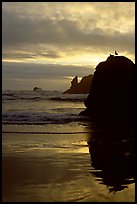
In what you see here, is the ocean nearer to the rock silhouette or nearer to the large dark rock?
the large dark rock

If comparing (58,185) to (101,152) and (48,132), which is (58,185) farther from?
(48,132)

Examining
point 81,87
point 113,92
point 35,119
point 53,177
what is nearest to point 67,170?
point 53,177

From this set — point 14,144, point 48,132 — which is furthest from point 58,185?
point 48,132

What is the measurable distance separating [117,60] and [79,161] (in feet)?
66.5

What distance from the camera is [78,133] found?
19344 mm

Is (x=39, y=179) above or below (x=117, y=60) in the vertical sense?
below

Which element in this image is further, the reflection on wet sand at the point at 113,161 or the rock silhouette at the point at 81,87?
the rock silhouette at the point at 81,87

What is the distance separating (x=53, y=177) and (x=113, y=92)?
2043 cm

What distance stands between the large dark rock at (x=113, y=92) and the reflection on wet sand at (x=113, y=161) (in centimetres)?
1116

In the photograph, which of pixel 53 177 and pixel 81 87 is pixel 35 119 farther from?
pixel 81 87

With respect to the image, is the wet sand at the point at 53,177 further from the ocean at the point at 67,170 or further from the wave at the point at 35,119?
the wave at the point at 35,119

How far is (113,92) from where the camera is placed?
2897cm

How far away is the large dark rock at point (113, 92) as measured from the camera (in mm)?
28094

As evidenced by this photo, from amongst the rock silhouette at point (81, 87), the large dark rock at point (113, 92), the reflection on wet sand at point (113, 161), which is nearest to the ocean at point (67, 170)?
the reflection on wet sand at point (113, 161)
